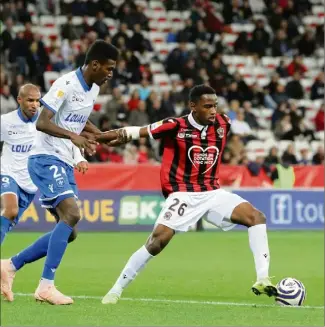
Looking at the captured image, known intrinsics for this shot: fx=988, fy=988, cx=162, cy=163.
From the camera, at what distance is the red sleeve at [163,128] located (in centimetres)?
901

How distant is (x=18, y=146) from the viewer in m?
10.8

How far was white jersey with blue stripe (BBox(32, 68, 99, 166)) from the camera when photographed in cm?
905

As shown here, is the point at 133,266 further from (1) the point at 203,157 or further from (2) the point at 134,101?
(2) the point at 134,101

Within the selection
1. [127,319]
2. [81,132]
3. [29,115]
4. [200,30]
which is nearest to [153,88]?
[200,30]

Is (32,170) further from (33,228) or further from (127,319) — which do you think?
(33,228)

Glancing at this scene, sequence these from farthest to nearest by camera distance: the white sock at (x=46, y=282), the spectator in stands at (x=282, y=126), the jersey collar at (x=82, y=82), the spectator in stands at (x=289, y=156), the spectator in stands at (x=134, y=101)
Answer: the spectator in stands at (x=282, y=126) < the spectator in stands at (x=289, y=156) < the spectator in stands at (x=134, y=101) < the jersey collar at (x=82, y=82) < the white sock at (x=46, y=282)

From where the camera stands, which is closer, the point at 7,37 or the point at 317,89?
the point at 7,37

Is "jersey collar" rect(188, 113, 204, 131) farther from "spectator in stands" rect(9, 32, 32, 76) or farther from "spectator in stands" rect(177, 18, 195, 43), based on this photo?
"spectator in stands" rect(177, 18, 195, 43)

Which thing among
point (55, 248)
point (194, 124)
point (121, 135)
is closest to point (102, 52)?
point (121, 135)

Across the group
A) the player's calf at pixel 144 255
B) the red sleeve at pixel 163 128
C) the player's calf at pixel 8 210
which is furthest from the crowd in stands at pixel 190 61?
the player's calf at pixel 144 255

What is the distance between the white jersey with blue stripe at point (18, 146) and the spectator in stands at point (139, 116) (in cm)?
1086

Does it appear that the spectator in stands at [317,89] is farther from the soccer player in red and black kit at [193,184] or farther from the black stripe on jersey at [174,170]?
the black stripe on jersey at [174,170]

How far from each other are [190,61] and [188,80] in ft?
3.30

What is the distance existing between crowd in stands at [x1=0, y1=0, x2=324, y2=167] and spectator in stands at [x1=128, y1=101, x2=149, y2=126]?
2 cm
